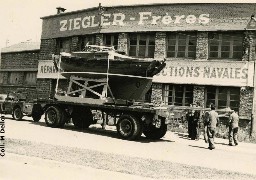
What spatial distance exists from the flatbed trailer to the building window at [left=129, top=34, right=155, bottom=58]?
5.52m

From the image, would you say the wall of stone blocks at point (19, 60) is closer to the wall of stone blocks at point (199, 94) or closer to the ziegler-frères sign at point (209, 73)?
the ziegler-frères sign at point (209, 73)

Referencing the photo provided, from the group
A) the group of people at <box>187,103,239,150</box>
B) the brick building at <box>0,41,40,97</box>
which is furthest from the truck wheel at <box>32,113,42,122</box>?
the brick building at <box>0,41,40,97</box>

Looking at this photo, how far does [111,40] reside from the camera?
24234 millimetres

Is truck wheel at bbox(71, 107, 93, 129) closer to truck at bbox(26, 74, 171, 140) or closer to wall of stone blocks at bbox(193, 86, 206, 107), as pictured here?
truck at bbox(26, 74, 171, 140)

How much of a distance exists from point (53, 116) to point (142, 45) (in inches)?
335

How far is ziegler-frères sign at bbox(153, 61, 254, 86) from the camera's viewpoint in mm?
19578

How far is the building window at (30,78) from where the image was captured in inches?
1162

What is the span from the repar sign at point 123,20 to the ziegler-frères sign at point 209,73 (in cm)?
245

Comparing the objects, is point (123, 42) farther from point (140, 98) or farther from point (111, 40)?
point (140, 98)

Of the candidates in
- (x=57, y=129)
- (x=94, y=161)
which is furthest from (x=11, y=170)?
(x=57, y=129)

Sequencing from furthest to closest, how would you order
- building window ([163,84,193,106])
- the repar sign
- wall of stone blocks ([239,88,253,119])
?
building window ([163,84,193,106]) < the repar sign < wall of stone blocks ([239,88,253,119])

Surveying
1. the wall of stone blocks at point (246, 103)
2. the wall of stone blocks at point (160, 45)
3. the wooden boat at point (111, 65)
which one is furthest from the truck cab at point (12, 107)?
the wall of stone blocks at point (246, 103)

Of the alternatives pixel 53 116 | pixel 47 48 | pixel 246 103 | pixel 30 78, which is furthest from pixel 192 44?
pixel 30 78

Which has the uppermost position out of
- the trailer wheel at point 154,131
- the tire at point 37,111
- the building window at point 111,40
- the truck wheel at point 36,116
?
the building window at point 111,40
